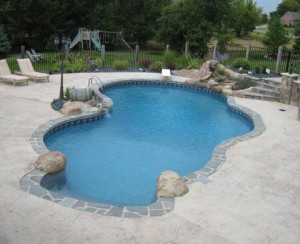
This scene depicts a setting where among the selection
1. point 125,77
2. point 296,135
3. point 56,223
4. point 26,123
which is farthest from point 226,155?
point 125,77

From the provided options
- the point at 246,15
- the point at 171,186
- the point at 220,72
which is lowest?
the point at 171,186

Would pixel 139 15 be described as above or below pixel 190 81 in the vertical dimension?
above

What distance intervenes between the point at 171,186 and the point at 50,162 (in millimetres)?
2533

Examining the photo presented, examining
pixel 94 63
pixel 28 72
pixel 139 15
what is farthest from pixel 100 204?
pixel 139 15

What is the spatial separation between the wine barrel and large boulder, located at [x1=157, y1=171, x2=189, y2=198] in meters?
6.41

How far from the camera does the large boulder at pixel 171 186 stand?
6.55 meters

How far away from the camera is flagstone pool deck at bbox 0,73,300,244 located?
532cm

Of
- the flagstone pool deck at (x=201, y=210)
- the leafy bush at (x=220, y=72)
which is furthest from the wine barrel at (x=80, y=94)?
the leafy bush at (x=220, y=72)

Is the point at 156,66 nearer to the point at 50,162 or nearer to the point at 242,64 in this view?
the point at 242,64

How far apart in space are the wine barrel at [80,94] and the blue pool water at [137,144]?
1043 millimetres

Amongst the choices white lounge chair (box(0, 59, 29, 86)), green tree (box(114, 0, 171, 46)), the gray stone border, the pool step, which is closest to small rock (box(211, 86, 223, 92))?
the pool step

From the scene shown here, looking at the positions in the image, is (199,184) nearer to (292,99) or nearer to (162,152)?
(162,152)

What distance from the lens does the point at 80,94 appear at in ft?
41.0

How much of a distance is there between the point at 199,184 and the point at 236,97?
8.80 metres
